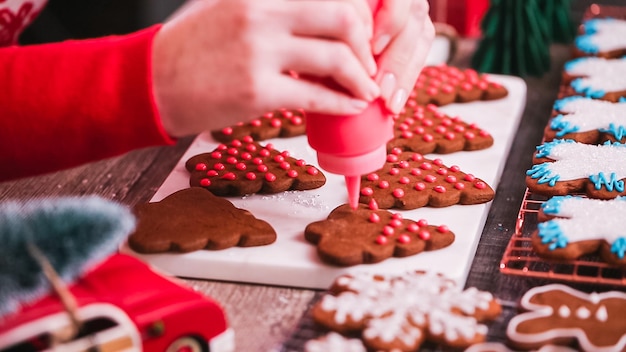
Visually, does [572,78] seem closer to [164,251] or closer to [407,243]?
[407,243]

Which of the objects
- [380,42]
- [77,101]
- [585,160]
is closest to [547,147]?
[585,160]

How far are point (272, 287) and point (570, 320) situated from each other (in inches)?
13.1

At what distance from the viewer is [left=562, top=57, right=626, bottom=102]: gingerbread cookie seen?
48.8 inches

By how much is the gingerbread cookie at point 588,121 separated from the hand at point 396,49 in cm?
32

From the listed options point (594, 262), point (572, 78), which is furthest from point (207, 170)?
point (572, 78)

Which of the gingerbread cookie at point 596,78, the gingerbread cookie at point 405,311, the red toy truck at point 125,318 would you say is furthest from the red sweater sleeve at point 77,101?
the gingerbread cookie at point 596,78

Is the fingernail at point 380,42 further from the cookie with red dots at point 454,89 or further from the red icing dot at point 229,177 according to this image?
the cookie with red dots at point 454,89

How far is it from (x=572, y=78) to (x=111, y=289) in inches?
36.5

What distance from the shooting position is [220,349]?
29.0 inches

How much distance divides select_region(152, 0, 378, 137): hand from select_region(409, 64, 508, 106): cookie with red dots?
0.51 m

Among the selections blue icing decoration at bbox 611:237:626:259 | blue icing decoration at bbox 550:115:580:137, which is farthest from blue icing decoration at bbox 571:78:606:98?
blue icing decoration at bbox 611:237:626:259

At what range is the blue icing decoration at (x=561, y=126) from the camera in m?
1.13

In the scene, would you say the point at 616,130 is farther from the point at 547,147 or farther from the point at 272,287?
the point at 272,287

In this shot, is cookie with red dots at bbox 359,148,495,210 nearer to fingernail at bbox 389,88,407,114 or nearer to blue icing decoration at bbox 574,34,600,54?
fingernail at bbox 389,88,407,114
